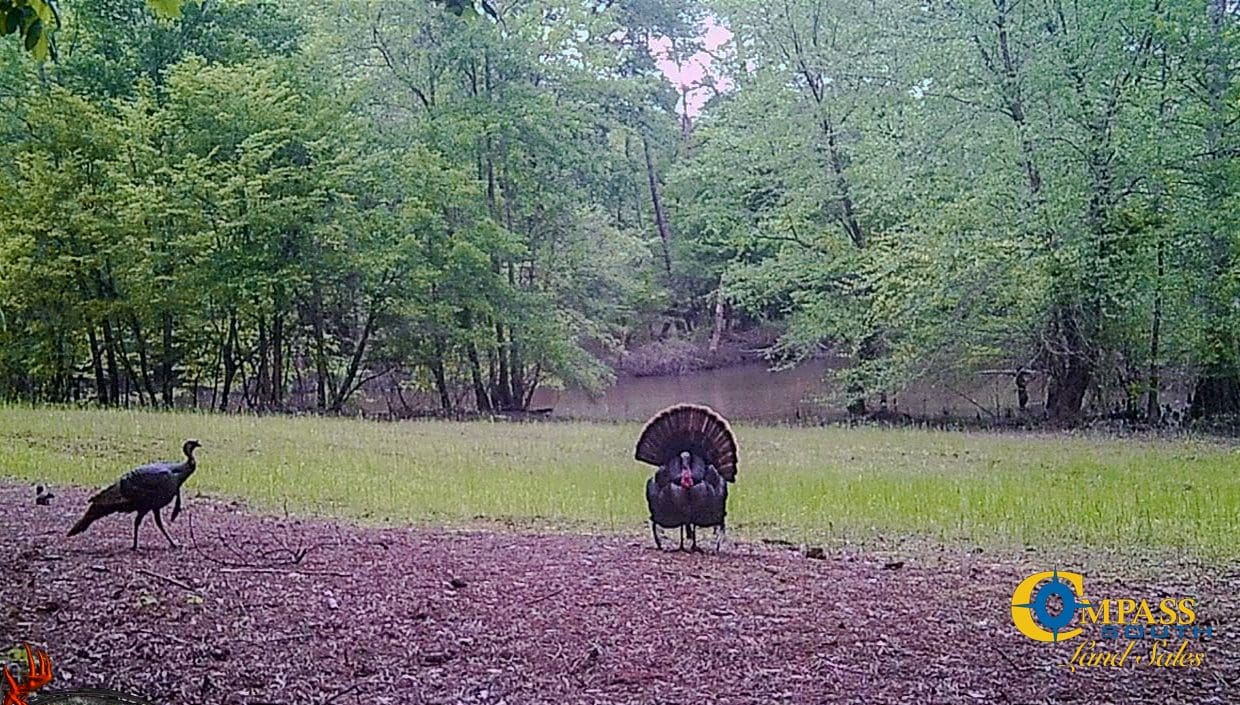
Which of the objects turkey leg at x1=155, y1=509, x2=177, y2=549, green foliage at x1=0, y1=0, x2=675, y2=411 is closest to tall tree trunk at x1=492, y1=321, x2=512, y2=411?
green foliage at x1=0, y1=0, x2=675, y2=411

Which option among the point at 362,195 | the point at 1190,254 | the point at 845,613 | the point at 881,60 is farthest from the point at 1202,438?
the point at 362,195

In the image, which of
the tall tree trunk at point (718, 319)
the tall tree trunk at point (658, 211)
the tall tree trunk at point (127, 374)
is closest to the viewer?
the tall tree trunk at point (127, 374)

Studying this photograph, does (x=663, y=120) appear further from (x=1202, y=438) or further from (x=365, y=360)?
(x=1202, y=438)

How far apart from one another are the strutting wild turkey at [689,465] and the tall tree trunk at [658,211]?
285 inches

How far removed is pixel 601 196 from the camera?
34.3ft

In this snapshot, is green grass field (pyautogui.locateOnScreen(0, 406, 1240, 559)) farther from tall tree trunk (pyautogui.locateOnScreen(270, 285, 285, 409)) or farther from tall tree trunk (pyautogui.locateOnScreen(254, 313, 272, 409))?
tall tree trunk (pyautogui.locateOnScreen(270, 285, 285, 409))

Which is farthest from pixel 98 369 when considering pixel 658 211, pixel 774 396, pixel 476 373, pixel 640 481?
pixel 658 211

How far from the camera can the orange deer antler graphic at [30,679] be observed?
175 cm

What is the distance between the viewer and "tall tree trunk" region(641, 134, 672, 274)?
10.4m

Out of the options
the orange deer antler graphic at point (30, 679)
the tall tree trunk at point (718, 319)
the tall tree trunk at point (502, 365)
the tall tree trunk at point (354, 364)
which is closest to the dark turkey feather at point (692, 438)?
the orange deer antler graphic at point (30, 679)

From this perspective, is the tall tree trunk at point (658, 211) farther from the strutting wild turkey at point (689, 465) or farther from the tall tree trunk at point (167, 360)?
the strutting wild turkey at point (689, 465)

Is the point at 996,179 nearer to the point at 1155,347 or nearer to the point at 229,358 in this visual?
the point at 1155,347

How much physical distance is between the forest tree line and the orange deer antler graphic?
3919mm

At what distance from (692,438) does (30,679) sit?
6.46ft
